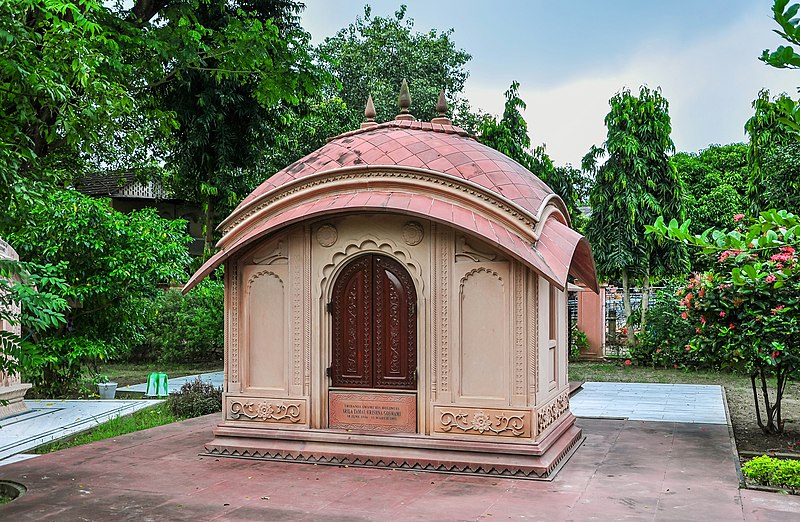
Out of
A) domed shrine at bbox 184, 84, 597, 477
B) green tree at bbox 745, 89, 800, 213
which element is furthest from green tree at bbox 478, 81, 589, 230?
domed shrine at bbox 184, 84, 597, 477

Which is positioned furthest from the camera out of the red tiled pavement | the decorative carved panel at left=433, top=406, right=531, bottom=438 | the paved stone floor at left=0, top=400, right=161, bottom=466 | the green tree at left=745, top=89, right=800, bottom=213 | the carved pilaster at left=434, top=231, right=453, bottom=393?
the green tree at left=745, top=89, right=800, bottom=213

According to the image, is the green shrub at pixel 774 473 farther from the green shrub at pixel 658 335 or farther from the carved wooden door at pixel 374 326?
the green shrub at pixel 658 335

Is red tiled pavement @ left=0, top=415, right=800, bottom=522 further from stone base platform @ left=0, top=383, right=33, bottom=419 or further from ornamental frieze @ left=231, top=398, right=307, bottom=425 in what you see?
stone base platform @ left=0, top=383, right=33, bottom=419

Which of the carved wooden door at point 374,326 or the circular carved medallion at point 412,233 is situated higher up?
the circular carved medallion at point 412,233

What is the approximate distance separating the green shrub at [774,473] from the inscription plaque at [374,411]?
3.44m

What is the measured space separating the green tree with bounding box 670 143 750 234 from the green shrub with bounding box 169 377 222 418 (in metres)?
20.1

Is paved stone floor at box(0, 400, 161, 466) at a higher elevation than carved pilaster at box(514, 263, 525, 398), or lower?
lower

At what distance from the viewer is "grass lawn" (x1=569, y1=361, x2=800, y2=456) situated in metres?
10.1

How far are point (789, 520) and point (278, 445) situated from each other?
5227 mm

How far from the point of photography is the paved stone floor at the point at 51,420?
10023 mm

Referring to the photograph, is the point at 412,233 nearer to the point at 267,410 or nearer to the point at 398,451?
the point at 398,451

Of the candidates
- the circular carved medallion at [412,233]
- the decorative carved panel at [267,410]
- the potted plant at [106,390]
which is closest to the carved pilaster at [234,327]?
the decorative carved panel at [267,410]

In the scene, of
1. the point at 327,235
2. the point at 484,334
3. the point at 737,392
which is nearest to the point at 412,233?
the point at 327,235

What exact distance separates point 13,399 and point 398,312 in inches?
272
